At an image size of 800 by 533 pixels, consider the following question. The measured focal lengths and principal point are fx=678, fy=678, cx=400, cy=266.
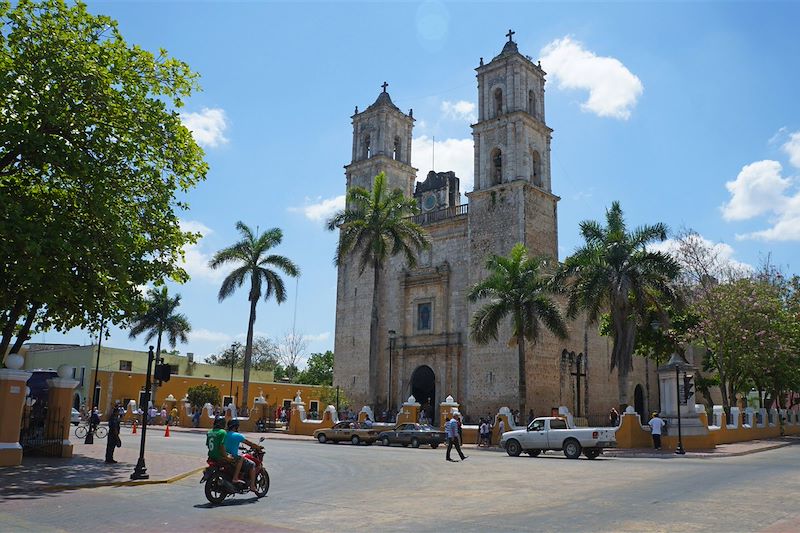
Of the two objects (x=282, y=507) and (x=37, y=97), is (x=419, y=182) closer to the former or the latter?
(x=37, y=97)

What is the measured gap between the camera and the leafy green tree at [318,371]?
233ft

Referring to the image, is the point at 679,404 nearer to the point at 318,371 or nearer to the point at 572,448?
the point at 572,448

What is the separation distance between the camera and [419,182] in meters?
50.4

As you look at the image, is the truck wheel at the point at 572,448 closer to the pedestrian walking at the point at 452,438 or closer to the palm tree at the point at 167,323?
the pedestrian walking at the point at 452,438

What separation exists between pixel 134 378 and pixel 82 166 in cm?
3955

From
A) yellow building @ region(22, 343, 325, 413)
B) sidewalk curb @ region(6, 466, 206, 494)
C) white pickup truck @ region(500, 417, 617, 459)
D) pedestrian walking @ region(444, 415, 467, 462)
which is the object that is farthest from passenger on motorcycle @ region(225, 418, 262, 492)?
yellow building @ region(22, 343, 325, 413)

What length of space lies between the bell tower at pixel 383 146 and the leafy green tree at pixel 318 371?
92.3 feet

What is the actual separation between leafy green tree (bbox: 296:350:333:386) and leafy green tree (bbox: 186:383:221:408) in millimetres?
19123

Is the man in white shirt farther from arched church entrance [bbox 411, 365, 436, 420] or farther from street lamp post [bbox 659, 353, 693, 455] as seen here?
arched church entrance [bbox 411, 365, 436, 420]

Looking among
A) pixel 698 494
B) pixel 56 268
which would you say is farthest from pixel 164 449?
pixel 698 494

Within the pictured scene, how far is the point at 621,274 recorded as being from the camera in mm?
27234

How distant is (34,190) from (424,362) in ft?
90.2

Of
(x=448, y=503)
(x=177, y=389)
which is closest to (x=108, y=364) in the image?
(x=177, y=389)

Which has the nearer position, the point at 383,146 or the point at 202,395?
the point at 383,146
